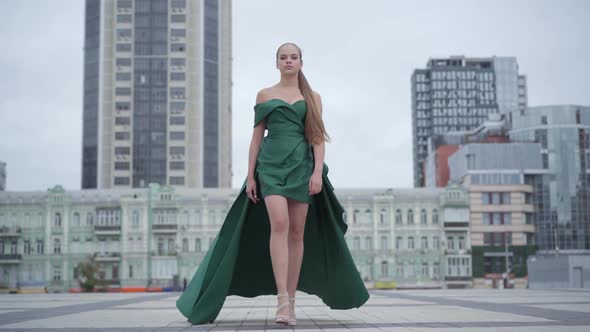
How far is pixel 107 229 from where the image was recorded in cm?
7656

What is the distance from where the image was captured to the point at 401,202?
78.3 meters

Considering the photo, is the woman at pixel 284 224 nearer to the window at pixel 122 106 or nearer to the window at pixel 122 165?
the window at pixel 122 165

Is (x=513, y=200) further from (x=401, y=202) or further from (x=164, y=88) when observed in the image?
(x=164, y=88)

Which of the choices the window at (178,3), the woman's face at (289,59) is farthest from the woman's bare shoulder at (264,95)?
the window at (178,3)

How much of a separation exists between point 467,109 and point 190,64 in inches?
3096

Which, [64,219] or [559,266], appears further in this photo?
[64,219]

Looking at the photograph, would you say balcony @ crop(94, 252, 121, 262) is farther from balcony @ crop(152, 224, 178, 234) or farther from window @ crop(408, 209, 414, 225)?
window @ crop(408, 209, 414, 225)

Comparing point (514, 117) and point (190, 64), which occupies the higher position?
point (190, 64)

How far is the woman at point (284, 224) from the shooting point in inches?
383

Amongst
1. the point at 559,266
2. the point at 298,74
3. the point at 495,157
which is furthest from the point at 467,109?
the point at 298,74

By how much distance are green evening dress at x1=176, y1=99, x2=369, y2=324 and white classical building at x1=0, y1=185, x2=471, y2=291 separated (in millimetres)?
66156

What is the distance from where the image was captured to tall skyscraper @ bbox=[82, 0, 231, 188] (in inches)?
4451

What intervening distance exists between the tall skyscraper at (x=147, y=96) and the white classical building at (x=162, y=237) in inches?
1357

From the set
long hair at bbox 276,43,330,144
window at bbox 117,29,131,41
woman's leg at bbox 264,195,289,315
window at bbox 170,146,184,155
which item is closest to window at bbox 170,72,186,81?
window at bbox 117,29,131,41
